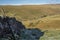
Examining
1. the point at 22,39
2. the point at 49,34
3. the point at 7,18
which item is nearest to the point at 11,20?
the point at 7,18

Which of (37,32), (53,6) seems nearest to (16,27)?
(37,32)

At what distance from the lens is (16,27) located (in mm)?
4297

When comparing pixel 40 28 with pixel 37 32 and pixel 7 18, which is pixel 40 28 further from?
pixel 7 18

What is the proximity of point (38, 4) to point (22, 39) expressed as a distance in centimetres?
103

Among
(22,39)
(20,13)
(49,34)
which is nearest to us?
(22,39)

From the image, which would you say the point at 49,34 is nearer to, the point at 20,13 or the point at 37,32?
the point at 37,32

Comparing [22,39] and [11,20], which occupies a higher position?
[11,20]

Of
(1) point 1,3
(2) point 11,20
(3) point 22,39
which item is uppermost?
(1) point 1,3

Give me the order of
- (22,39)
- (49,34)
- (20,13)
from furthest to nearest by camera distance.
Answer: (20,13), (49,34), (22,39)

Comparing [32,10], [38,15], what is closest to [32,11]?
[32,10]

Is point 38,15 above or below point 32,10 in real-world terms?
below

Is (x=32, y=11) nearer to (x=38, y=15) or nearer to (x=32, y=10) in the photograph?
(x=32, y=10)

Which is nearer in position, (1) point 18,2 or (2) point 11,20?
(2) point 11,20

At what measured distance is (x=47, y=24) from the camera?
15.3ft
